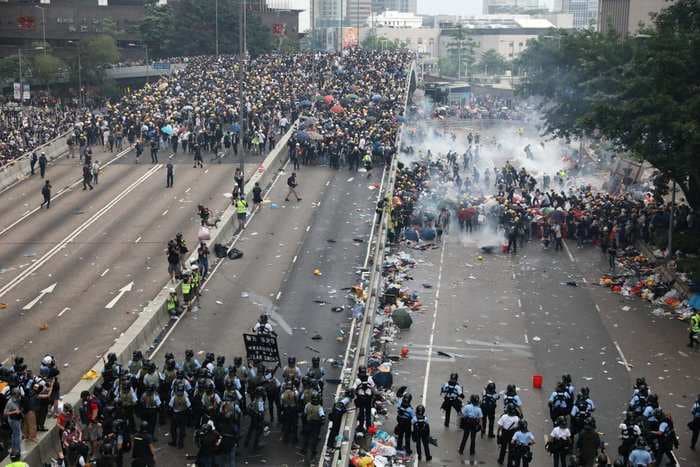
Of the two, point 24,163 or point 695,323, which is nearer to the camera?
point 695,323

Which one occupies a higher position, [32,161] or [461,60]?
[461,60]

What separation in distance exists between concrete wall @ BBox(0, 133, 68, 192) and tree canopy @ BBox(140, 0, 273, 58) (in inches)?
1989

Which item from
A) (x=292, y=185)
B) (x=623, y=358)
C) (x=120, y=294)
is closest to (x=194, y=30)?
(x=292, y=185)

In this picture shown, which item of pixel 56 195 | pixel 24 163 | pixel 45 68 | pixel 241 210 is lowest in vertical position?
pixel 56 195

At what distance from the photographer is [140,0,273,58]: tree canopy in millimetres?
104812

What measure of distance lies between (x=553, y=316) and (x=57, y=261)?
1643cm

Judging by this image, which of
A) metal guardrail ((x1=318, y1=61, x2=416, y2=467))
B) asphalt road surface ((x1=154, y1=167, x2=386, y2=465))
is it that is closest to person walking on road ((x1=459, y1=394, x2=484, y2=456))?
metal guardrail ((x1=318, y1=61, x2=416, y2=467))

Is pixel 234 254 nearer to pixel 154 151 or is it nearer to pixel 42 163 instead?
pixel 42 163

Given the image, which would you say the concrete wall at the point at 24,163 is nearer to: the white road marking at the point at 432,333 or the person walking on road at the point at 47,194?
the person walking on road at the point at 47,194

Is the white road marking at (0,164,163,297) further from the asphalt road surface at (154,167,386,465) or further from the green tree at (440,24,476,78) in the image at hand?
the green tree at (440,24,476,78)

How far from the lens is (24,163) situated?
50.7 meters

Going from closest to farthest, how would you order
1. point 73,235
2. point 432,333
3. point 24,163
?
point 432,333
point 73,235
point 24,163

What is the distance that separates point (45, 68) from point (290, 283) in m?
56.4

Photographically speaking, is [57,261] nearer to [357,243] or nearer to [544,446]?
[357,243]
